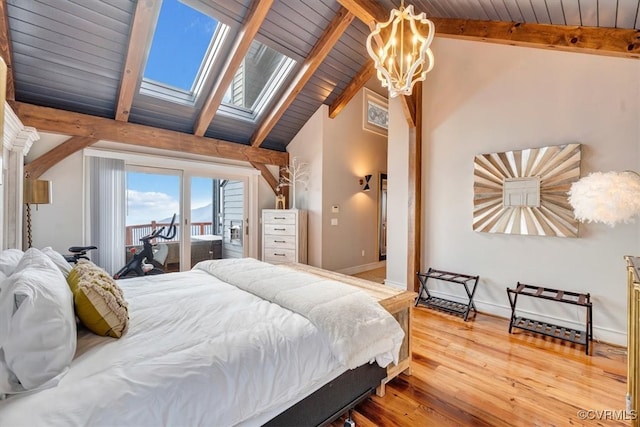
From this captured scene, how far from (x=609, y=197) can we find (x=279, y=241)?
164 inches

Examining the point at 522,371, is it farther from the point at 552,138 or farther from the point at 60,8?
the point at 60,8

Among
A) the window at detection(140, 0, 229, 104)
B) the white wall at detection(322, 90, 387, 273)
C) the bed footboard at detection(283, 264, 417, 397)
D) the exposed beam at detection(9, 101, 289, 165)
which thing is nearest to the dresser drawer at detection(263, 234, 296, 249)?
the white wall at detection(322, 90, 387, 273)

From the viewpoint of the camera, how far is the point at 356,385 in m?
1.71

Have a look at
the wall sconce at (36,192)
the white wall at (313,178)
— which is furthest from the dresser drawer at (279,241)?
the wall sconce at (36,192)

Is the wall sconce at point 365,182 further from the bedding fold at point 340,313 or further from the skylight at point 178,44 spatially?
the bedding fold at point 340,313

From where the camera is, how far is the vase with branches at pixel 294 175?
538cm

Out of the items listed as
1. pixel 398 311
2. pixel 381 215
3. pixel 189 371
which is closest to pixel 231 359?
pixel 189 371

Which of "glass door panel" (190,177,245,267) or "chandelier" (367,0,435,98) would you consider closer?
"chandelier" (367,0,435,98)

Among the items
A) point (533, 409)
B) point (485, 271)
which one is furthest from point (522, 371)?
point (485, 271)

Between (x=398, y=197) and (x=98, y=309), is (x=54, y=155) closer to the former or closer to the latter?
(x=98, y=309)

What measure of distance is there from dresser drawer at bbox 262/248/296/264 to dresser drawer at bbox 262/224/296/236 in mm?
293

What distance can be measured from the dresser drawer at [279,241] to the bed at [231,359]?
2.74 m

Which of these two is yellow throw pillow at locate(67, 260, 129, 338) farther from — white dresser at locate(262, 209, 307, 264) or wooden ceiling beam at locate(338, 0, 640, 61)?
white dresser at locate(262, 209, 307, 264)

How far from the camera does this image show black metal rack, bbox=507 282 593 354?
2639 millimetres
